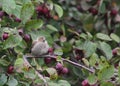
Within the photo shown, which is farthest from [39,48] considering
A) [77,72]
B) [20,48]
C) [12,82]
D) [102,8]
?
[102,8]

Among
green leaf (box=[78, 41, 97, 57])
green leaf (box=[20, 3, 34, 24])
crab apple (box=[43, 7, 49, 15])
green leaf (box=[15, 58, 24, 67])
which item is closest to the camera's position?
green leaf (box=[15, 58, 24, 67])

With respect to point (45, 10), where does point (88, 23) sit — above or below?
below

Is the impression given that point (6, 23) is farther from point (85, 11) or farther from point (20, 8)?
point (85, 11)

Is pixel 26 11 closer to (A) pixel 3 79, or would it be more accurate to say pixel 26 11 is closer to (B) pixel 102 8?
(A) pixel 3 79

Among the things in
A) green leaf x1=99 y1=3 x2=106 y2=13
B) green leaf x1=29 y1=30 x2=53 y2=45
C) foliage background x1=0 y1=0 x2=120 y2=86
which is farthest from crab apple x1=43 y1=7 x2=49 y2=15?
green leaf x1=99 y1=3 x2=106 y2=13

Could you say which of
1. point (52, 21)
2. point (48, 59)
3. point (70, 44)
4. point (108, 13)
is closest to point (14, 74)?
point (48, 59)

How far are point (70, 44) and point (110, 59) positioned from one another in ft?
0.54

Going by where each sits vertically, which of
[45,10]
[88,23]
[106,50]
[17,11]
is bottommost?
[88,23]

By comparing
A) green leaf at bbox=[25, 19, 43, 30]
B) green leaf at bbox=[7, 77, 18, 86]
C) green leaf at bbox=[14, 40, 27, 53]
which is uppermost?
green leaf at bbox=[25, 19, 43, 30]

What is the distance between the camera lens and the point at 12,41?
121 cm

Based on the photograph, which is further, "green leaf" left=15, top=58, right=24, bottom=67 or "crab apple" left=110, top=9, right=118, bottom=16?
"crab apple" left=110, top=9, right=118, bottom=16

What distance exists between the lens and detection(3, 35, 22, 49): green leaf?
1201mm

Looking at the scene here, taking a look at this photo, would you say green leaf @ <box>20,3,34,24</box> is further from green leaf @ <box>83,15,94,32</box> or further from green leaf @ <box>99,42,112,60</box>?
green leaf @ <box>83,15,94,32</box>

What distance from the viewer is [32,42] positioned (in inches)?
53.4
